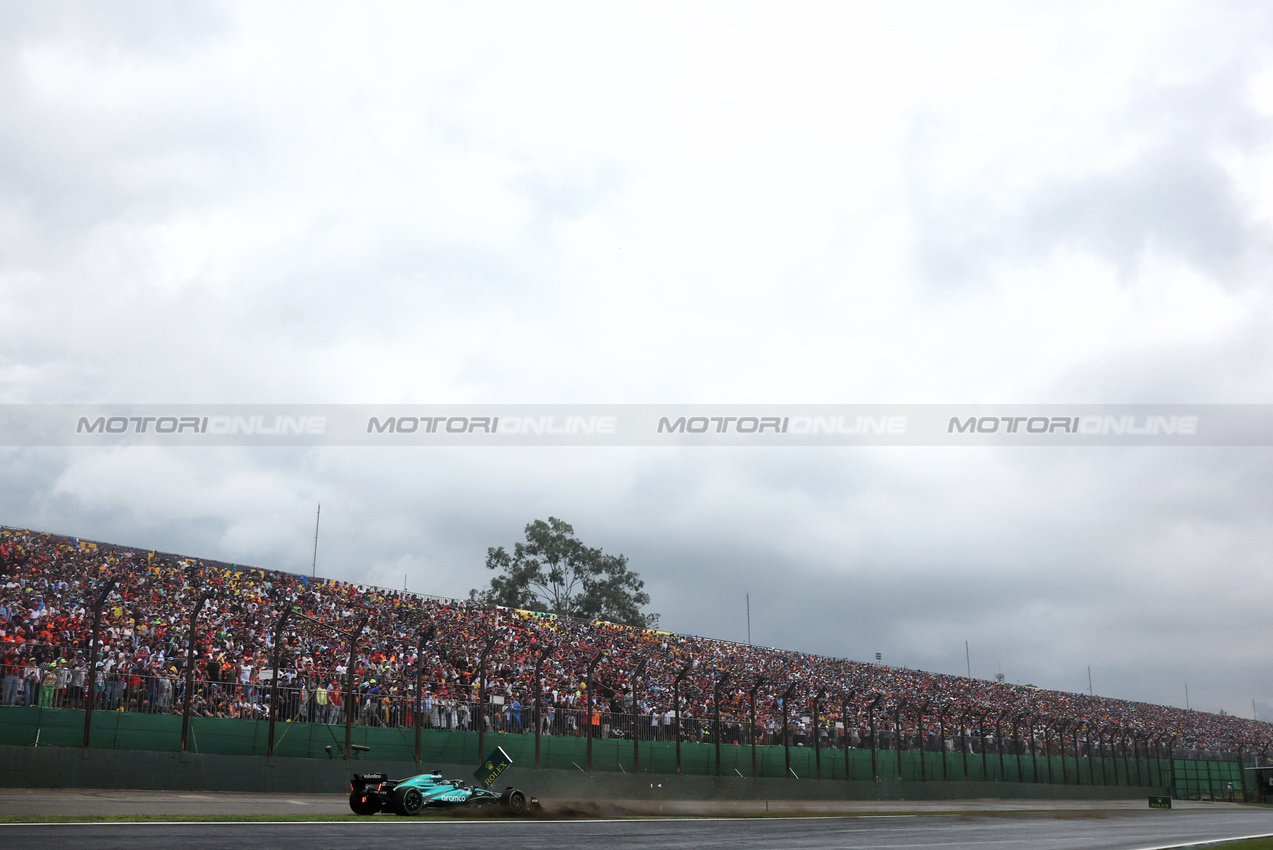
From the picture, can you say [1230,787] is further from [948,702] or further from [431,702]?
[431,702]

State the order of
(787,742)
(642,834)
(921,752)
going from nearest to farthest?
(642,834), (787,742), (921,752)

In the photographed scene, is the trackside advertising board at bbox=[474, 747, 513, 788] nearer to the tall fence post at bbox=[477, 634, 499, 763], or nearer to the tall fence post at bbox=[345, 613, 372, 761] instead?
the tall fence post at bbox=[345, 613, 372, 761]

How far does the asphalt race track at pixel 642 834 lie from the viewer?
13312 millimetres

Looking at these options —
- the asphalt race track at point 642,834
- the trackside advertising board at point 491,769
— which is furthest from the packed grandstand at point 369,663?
the asphalt race track at point 642,834

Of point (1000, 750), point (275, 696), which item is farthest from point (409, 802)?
point (1000, 750)

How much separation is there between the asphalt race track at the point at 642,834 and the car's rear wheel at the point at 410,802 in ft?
2.02

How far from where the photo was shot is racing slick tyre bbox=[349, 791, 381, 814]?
1891 cm

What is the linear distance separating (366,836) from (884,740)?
1183 inches

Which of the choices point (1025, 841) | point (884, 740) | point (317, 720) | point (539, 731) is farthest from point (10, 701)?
point (884, 740)

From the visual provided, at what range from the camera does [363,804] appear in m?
18.9

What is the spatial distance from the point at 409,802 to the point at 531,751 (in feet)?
31.8

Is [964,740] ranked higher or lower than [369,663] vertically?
lower

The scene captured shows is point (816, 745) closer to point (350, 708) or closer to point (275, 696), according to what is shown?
point (350, 708)

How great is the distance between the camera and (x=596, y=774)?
29984mm
